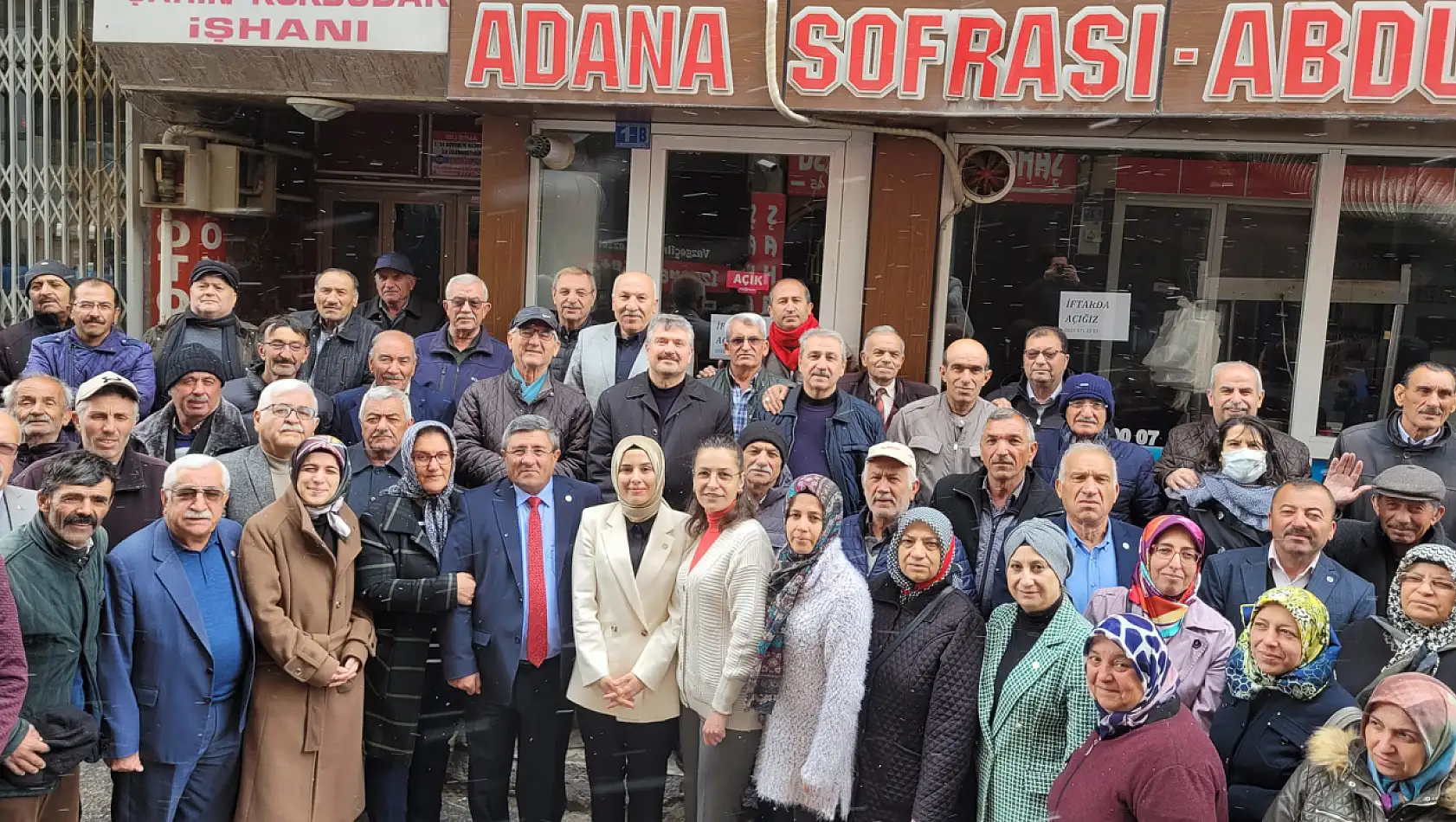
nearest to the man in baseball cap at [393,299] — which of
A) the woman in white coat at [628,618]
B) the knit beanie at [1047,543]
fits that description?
the woman in white coat at [628,618]

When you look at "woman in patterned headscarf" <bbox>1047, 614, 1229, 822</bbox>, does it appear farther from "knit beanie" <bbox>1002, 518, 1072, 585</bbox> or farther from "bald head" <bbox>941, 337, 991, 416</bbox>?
"bald head" <bbox>941, 337, 991, 416</bbox>

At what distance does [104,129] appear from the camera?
7812 mm

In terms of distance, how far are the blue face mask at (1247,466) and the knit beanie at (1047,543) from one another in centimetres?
138

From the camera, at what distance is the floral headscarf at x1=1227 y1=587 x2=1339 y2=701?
3.43m

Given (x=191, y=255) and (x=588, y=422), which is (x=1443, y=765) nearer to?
(x=588, y=422)

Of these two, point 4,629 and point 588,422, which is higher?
point 588,422

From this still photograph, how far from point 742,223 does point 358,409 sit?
268 centimetres

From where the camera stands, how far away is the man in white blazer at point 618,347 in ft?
19.1

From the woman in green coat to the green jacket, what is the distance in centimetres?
288

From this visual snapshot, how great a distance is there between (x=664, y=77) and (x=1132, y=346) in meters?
3.18

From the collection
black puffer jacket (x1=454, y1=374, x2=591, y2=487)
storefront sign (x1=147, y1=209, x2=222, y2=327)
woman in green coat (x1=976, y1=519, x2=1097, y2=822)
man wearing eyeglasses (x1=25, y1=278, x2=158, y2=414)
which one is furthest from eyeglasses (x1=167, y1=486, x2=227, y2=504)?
storefront sign (x1=147, y1=209, x2=222, y2=327)

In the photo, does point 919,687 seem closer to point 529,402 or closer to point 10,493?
point 529,402

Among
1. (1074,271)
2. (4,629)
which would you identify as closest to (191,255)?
(4,629)

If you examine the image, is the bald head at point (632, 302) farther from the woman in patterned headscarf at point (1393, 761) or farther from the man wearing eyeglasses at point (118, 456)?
the woman in patterned headscarf at point (1393, 761)
